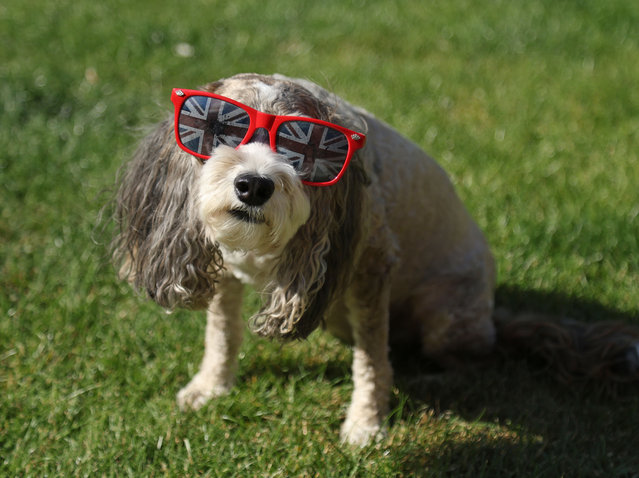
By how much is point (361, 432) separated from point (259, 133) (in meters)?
1.41

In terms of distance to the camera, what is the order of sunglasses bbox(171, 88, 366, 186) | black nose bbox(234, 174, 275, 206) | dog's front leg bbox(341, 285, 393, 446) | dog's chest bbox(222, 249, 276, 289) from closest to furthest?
black nose bbox(234, 174, 275, 206), sunglasses bbox(171, 88, 366, 186), dog's chest bbox(222, 249, 276, 289), dog's front leg bbox(341, 285, 393, 446)

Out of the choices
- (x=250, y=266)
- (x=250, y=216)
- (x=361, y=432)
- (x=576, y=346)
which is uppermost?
(x=250, y=216)

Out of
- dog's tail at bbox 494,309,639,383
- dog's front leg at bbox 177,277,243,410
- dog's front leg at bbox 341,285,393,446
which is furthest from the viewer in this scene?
dog's tail at bbox 494,309,639,383

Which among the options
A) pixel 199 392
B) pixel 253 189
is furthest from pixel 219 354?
pixel 253 189

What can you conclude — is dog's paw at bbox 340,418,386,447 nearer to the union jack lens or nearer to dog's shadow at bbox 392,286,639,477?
dog's shadow at bbox 392,286,639,477

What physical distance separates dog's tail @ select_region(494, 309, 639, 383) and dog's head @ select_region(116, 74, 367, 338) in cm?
120

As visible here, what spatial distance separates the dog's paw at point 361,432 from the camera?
2.95m

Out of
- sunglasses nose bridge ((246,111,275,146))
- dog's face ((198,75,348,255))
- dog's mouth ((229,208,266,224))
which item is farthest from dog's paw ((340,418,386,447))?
sunglasses nose bridge ((246,111,275,146))

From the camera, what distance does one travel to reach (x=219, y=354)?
3.12 metres

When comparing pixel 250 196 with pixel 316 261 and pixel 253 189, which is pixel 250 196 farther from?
pixel 316 261

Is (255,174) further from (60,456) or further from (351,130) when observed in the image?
(60,456)

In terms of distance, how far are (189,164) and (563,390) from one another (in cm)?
204

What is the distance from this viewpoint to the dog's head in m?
2.19

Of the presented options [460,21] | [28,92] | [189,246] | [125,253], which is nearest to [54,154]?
[28,92]
